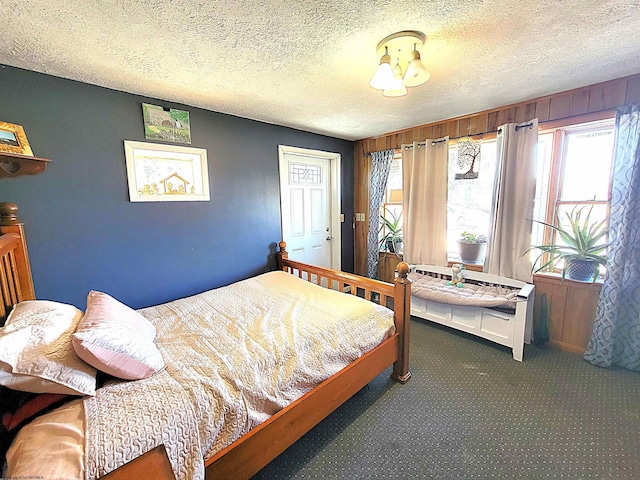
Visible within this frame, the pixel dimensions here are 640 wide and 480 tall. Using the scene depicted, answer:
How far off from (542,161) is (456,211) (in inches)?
34.8

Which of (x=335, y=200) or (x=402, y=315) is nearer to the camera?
(x=402, y=315)

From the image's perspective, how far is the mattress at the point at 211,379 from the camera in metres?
0.89

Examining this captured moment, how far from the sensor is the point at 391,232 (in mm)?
3746

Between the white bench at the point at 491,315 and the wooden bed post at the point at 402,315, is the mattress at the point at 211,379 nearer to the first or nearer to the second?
the wooden bed post at the point at 402,315

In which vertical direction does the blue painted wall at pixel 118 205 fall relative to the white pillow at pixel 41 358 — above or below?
above

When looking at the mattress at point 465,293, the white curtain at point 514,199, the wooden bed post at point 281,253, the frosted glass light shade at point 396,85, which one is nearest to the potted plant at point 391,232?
the mattress at point 465,293

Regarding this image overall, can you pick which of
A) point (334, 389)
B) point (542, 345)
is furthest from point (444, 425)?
point (542, 345)

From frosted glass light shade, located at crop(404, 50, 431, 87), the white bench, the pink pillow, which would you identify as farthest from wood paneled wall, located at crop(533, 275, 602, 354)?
the pink pillow

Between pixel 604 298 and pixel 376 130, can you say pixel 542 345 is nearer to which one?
pixel 604 298

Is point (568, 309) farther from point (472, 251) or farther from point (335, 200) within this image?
point (335, 200)

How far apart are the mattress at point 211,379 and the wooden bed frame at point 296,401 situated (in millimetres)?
48

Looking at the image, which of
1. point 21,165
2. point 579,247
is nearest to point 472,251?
point 579,247

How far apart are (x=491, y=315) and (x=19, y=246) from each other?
3.45m

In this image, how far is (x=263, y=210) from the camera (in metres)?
3.02
